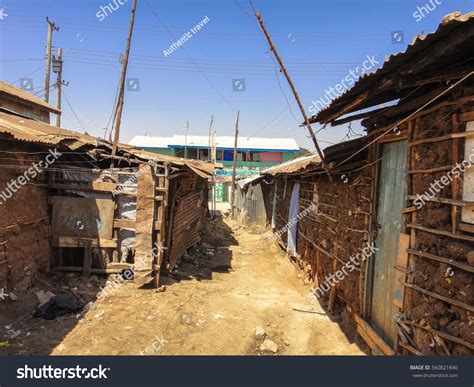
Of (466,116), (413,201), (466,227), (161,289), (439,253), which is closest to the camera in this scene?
(466,227)

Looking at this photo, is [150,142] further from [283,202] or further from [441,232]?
[441,232]

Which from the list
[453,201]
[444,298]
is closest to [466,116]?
[453,201]

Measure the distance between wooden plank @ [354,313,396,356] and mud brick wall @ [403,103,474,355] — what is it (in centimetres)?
61

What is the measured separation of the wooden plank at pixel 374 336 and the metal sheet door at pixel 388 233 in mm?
107

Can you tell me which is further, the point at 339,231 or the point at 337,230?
the point at 337,230

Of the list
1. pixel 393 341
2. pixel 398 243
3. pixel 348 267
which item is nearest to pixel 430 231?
pixel 398 243

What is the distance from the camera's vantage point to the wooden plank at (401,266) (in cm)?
439

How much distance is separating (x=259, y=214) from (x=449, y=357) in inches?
581

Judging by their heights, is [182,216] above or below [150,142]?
below

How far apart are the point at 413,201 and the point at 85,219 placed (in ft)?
23.7

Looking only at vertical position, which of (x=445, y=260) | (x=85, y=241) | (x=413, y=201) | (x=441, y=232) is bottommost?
(x=85, y=241)

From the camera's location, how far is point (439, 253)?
379 centimetres

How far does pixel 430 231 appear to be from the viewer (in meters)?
3.87

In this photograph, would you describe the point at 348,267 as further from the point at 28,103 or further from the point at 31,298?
the point at 28,103
